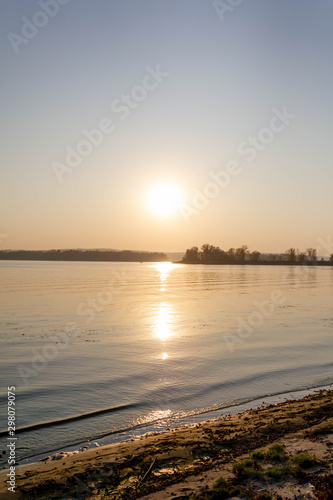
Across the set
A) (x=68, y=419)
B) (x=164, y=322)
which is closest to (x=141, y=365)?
(x=68, y=419)

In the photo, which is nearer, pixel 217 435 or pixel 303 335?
pixel 217 435

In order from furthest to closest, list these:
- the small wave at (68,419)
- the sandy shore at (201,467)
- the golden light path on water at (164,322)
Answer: the golden light path on water at (164,322) → the small wave at (68,419) → the sandy shore at (201,467)

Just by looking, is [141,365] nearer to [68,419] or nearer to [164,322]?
[68,419]

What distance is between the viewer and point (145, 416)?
11.1m

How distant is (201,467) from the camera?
7.38 metres

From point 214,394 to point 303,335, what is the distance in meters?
12.2

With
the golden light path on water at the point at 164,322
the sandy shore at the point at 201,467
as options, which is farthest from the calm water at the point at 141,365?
the sandy shore at the point at 201,467

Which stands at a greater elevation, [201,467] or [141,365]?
[201,467]

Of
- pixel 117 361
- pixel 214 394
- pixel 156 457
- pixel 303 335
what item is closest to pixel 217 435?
pixel 156 457

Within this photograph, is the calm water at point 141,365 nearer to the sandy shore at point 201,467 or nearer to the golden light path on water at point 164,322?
the golden light path on water at point 164,322

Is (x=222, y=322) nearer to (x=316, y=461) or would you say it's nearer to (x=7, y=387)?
(x=7, y=387)

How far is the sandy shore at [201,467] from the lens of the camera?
21.1 ft

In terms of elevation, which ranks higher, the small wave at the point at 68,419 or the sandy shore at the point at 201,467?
the sandy shore at the point at 201,467

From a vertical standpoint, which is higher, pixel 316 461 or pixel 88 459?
pixel 316 461
